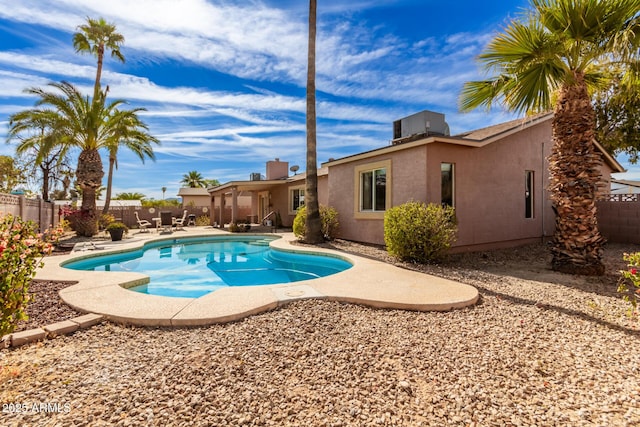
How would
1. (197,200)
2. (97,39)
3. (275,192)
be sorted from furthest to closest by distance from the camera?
1. (197,200)
2. (275,192)
3. (97,39)

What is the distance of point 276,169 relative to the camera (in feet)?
80.3

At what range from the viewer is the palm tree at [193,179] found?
5266 cm

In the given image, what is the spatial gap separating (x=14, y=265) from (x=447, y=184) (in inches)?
412

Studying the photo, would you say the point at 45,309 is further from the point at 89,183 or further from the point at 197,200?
the point at 197,200

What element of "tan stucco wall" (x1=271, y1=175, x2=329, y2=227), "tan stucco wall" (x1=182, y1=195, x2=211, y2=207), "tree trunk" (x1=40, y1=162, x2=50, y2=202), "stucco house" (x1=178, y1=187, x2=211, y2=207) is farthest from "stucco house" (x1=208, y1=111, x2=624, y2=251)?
"tan stucco wall" (x1=182, y1=195, x2=211, y2=207)

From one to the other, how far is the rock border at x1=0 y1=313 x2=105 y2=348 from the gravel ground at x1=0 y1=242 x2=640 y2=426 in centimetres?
17

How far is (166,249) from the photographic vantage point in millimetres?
14391

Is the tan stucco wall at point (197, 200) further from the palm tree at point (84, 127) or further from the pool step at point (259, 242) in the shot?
the pool step at point (259, 242)

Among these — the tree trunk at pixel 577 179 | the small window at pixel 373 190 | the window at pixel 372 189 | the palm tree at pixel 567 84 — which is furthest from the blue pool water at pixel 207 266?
the palm tree at pixel 567 84

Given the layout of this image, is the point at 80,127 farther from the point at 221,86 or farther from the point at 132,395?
the point at 132,395

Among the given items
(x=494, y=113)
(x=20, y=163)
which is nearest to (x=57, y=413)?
(x=494, y=113)

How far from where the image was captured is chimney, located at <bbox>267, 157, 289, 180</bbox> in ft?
80.0

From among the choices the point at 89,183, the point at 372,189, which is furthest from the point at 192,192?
the point at 372,189

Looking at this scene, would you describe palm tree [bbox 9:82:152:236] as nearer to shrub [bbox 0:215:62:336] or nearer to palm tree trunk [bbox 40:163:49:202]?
palm tree trunk [bbox 40:163:49:202]
